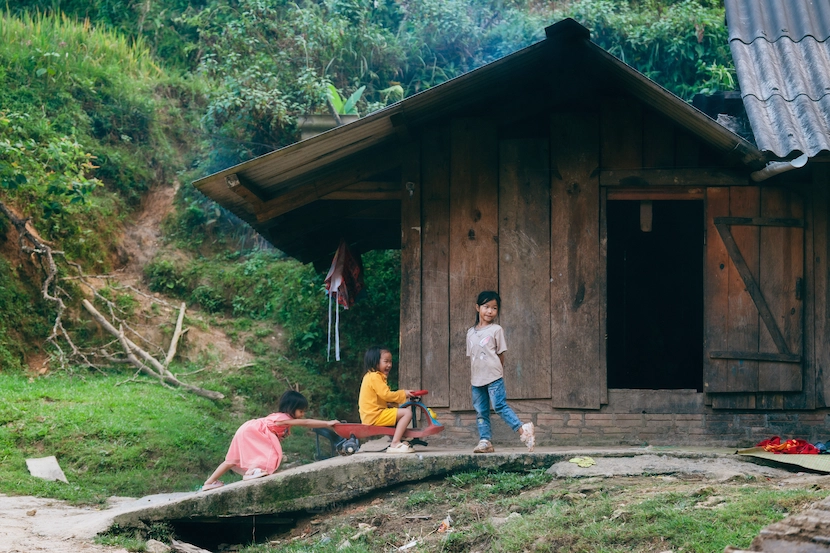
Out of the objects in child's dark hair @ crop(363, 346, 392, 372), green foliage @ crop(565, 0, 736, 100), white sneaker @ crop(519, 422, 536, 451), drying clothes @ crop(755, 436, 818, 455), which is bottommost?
drying clothes @ crop(755, 436, 818, 455)

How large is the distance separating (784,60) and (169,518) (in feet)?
23.3

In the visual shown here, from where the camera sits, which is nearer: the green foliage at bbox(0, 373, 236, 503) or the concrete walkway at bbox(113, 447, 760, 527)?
the concrete walkway at bbox(113, 447, 760, 527)

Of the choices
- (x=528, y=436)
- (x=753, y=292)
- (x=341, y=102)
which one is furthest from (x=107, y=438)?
(x=341, y=102)

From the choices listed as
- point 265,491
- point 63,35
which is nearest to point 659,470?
point 265,491

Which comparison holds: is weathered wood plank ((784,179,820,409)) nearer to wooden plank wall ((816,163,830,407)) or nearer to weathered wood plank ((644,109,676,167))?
wooden plank wall ((816,163,830,407))

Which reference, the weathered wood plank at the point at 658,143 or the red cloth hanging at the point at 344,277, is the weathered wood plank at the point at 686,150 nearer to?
the weathered wood plank at the point at 658,143

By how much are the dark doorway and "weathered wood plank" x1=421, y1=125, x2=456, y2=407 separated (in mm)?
4330

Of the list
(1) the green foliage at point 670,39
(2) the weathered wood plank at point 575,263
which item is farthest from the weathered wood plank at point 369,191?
(1) the green foliage at point 670,39

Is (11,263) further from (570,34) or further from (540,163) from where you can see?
(570,34)

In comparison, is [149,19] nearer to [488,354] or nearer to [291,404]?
[291,404]

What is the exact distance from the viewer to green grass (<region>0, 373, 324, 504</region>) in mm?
7647

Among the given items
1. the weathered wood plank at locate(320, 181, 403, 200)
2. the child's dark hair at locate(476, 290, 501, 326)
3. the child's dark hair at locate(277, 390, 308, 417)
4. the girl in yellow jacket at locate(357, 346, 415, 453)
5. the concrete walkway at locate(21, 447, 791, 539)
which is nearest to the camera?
the concrete walkway at locate(21, 447, 791, 539)

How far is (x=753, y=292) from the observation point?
289 inches

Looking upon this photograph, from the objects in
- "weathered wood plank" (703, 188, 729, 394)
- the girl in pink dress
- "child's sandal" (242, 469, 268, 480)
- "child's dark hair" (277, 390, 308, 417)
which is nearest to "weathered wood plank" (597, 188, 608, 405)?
"weathered wood plank" (703, 188, 729, 394)
